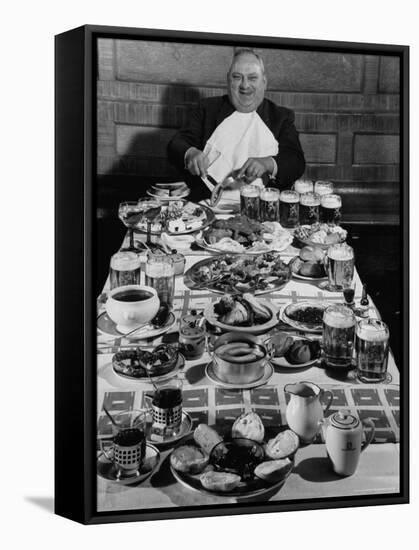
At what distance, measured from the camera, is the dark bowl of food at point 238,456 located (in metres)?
4.55

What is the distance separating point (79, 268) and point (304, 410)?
1.09 meters

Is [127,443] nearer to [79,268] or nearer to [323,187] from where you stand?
[79,268]

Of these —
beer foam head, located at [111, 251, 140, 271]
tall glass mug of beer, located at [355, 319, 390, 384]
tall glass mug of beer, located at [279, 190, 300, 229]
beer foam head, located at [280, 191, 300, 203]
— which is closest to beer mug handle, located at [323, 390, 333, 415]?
tall glass mug of beer, located at [355, 319, 390, 384]

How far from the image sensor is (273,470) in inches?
180

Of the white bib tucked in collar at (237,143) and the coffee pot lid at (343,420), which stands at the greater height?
the white bib tucked in collar at (237,143)

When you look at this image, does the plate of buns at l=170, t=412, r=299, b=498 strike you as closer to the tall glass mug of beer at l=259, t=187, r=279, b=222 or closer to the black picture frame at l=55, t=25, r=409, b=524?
the black picture frame at l=55, t=25, r=409, b=524

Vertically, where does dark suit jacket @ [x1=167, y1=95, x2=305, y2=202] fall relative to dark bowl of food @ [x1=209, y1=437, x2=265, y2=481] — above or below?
above

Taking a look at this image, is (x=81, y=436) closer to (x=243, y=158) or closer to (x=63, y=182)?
(x=63, y=182)

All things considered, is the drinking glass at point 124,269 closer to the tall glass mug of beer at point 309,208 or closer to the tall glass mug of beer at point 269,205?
the tall glass mug of beer at point 269,205

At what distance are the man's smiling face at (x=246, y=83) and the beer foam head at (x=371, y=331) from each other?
3.36 feet

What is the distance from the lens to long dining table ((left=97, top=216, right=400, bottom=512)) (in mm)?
4496

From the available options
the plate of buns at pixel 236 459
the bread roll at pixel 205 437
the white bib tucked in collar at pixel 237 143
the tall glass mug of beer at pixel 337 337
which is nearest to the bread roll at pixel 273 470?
the plate of buns at pixel 236 459

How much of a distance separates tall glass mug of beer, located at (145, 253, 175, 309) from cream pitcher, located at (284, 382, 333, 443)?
621 mm

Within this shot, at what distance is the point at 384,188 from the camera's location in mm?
4801
